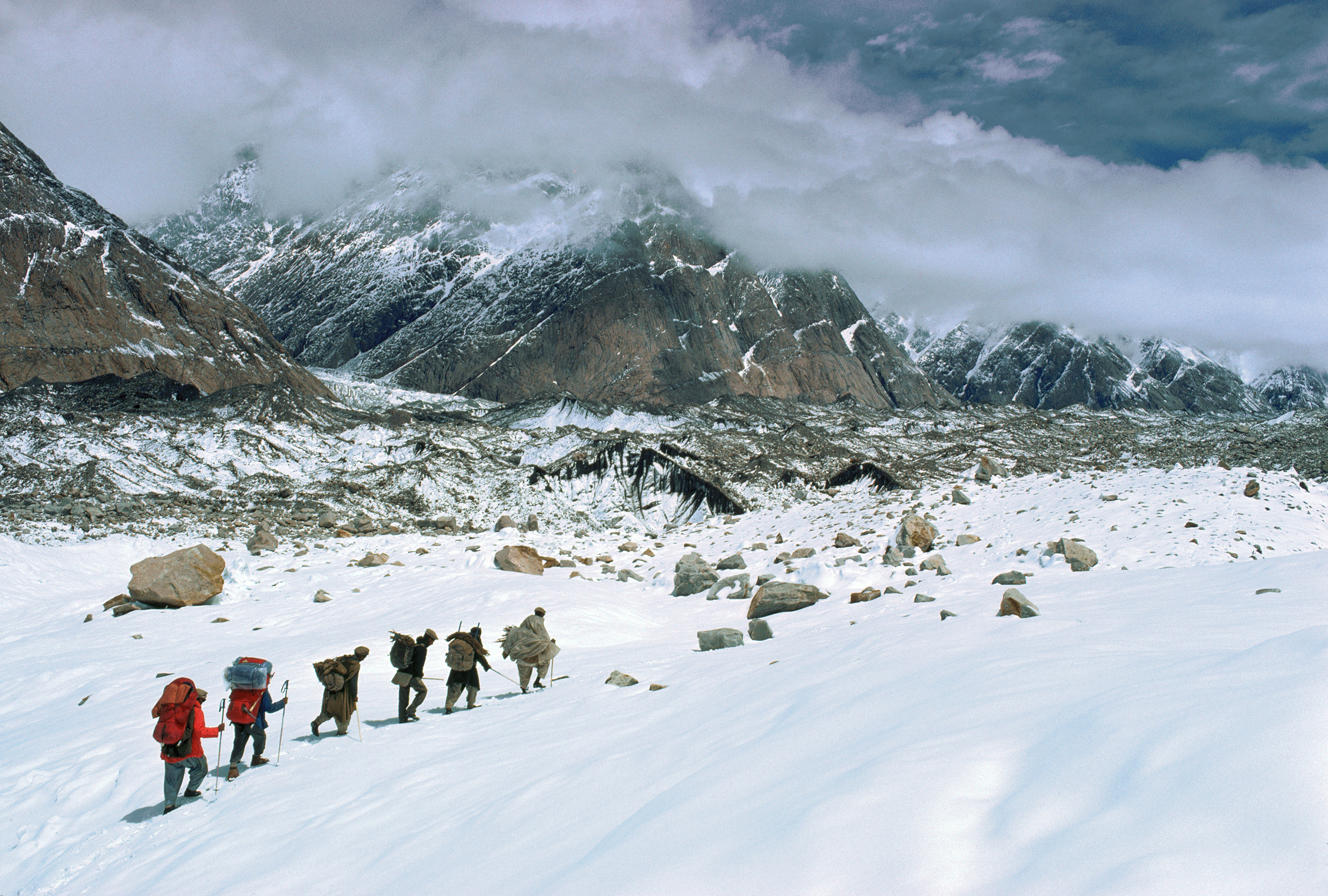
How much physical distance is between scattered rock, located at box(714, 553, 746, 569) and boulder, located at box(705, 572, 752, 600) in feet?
2.88

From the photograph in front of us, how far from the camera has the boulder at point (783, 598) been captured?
12.1 metres

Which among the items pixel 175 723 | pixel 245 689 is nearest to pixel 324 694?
pixel 245 689

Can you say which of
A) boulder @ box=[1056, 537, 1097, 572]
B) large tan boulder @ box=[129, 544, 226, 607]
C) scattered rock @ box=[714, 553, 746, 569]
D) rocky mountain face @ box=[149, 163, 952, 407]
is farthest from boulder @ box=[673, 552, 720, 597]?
rocky mountain face @ box=[149, 163, 952, 407]

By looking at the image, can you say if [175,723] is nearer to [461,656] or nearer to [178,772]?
[178,772]

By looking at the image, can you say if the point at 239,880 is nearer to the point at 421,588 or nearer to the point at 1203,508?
the point at 421,588

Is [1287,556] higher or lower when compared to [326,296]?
lower

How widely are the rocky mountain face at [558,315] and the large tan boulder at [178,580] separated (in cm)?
13154

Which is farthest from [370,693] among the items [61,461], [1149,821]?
[61,461]

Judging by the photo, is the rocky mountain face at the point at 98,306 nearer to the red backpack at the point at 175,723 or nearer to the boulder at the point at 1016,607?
the red backpack at the point at 175,723

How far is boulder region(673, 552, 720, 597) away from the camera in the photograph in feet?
49.3

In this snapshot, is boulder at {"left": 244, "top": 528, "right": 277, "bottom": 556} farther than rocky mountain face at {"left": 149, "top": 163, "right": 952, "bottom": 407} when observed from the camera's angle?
No

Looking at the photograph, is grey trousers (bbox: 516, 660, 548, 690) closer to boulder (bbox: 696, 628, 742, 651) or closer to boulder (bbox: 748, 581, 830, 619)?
boulder (bbox: 696, 628, 742, 651)

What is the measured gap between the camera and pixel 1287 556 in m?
9.52

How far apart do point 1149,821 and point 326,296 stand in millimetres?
Answer: 202399
